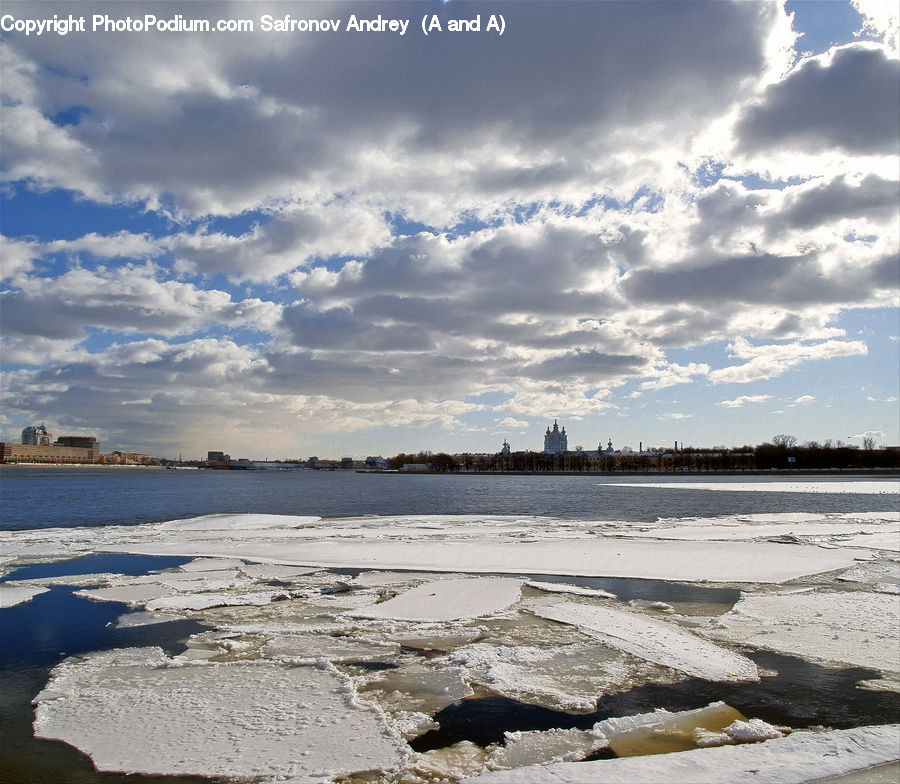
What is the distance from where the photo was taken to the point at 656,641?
817cm

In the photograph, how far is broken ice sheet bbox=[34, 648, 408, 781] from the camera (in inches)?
193

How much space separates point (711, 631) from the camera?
867 cm

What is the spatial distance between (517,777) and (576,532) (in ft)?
57.0

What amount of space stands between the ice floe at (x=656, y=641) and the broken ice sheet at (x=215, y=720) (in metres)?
3.73

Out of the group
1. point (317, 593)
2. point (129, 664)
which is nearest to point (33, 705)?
point (129, 664)

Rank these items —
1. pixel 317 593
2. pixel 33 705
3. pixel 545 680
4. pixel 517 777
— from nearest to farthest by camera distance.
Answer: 1. pixel 517 777
2. pixel 33 705
3. pixel 545 680
4. pixel 317 593

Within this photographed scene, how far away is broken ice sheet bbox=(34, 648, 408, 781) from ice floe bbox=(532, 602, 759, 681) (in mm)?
3734

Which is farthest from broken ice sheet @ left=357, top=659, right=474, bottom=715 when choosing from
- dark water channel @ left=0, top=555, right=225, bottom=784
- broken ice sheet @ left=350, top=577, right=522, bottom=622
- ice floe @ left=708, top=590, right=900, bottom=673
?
ice floe @ left=708, top=590, right=900, bottom=673

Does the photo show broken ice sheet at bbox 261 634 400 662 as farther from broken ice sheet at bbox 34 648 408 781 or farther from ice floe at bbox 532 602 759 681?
ice floe at bbox 532 602 759 681

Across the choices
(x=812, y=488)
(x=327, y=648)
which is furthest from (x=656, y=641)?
(x=812, y=488)

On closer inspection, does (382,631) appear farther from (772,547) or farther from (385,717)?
(772,547)

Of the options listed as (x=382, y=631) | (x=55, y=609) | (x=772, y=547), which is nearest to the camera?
(x=382, y=631)

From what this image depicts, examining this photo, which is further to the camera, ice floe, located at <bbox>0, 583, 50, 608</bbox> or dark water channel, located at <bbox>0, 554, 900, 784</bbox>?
ice floe, located at <bbox>0, 583, 50, 608</bbox>

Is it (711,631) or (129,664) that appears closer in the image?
(129,664)
